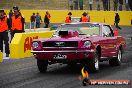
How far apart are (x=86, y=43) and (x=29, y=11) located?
4279cm

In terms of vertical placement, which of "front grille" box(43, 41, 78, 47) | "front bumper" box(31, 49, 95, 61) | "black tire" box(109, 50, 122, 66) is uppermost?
"front grille" box(43, 41, 78, 47)

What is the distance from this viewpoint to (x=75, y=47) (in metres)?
13.2

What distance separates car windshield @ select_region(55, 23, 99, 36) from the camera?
47.7ft

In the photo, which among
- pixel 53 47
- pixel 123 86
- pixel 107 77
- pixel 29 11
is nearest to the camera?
pixel 123 86

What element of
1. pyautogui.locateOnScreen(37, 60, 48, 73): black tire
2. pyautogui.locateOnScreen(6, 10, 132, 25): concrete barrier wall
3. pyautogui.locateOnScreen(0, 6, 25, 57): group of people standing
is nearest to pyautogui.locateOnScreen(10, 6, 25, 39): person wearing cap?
pyautogui.locateOnScreen(0, 6, 25, 57): group of people standing

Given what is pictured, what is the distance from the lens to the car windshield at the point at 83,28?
47.7 feet

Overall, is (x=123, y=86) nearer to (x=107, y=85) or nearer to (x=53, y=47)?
(x=107, y=85)

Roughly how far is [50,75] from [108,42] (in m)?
2.41

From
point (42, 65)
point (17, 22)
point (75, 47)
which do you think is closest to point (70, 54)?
point (75, 47)

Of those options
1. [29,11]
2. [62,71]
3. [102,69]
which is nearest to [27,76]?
[62,71]

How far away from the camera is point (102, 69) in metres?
14.7

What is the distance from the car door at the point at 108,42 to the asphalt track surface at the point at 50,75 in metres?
0.47

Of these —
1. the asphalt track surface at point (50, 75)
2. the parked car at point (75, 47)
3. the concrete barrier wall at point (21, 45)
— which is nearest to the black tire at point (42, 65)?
the parked car at point (75, 47)

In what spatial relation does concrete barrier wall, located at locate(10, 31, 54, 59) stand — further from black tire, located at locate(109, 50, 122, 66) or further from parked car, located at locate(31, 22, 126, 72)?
parked car, located at locate(31, 22, 126, 72)
